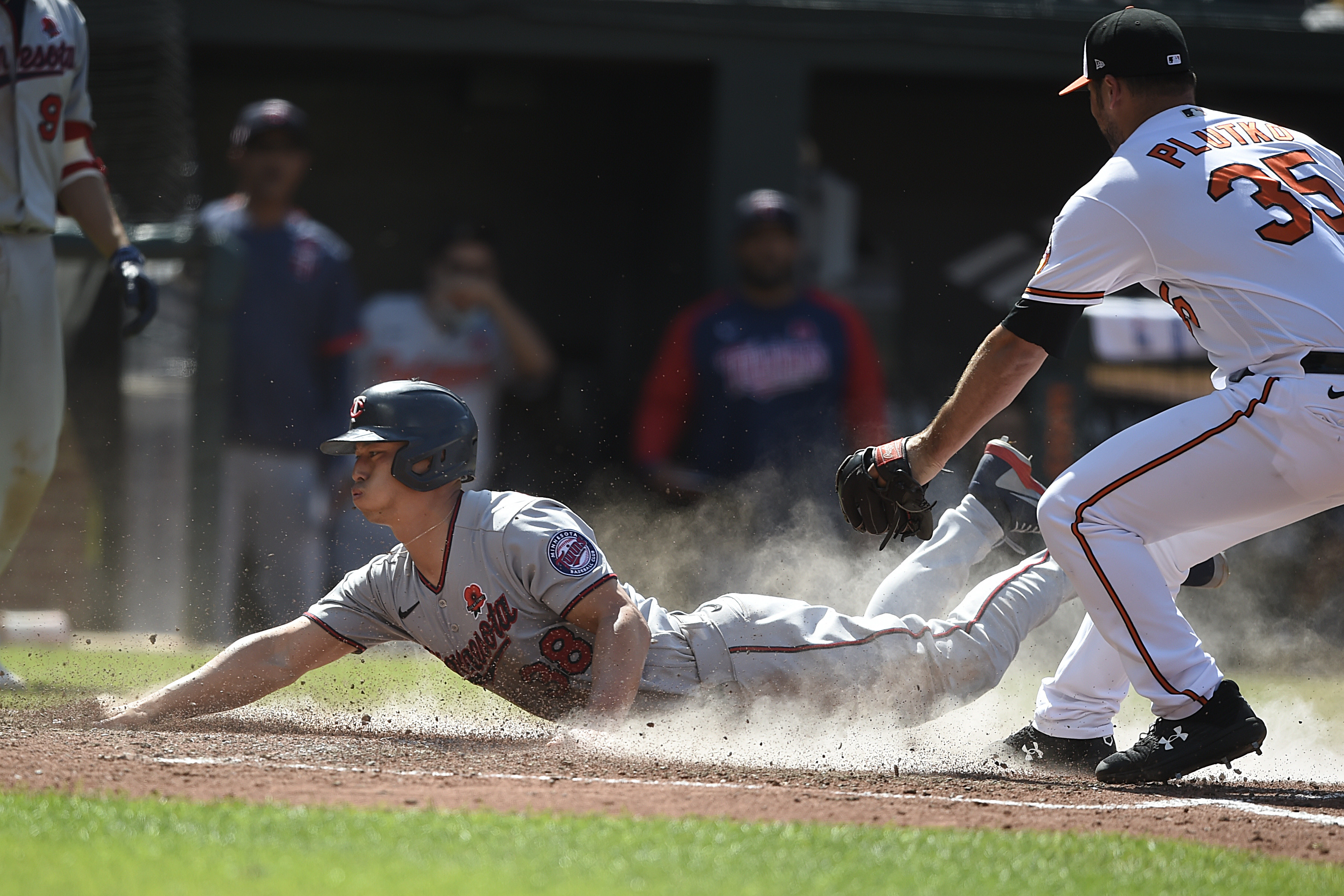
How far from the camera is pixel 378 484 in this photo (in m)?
4.12

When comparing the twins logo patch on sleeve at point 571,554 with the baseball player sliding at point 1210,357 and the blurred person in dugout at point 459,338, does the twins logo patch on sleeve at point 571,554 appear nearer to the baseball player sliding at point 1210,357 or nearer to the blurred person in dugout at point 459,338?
the baseball player sliding at point 1210,357

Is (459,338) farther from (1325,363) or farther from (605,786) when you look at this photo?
(1325,363)

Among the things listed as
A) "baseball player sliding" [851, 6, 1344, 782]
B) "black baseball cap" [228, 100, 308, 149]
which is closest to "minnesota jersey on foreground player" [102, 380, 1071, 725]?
"baseball player sliding" [851, 6, 1344, 782]

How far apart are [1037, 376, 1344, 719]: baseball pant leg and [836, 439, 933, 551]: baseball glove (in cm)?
40

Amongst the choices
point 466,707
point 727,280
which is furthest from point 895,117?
point 466,707

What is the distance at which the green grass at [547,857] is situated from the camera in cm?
257

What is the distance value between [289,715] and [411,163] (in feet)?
21.0

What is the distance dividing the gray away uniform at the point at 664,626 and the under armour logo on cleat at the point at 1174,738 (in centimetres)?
88

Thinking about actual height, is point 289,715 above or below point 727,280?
below

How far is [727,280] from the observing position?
29.7 feet

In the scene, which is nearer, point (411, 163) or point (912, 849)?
point (912, 849)

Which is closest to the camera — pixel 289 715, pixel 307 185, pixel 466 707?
pixel 289 715

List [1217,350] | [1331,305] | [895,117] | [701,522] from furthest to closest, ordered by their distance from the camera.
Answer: [895,117], [701,522], [1217,350], [1331,305]

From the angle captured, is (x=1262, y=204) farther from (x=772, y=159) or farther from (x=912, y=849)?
(x=772, y=159)
